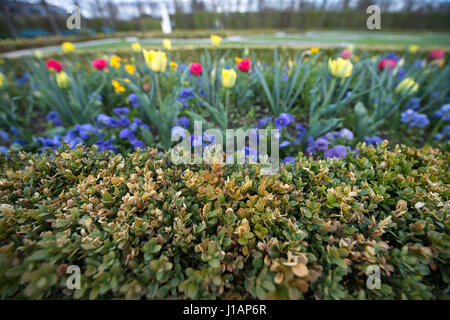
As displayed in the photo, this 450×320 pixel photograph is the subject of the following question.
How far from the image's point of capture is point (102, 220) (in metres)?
0.96

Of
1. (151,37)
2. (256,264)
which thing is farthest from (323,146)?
(151,37)

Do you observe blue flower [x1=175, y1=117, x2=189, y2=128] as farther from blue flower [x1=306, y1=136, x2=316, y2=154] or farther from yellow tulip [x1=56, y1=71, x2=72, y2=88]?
yellow tulip [x1=56, y1=71, x2=72, y2=88]

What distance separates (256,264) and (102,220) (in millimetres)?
701

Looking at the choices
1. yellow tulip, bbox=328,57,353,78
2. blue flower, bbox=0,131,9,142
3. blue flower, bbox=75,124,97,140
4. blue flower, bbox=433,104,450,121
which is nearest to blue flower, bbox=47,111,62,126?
blue flower, bbox=0,131,9,142

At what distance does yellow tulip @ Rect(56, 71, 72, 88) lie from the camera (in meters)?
2.17

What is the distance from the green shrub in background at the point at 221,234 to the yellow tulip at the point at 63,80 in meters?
1.30

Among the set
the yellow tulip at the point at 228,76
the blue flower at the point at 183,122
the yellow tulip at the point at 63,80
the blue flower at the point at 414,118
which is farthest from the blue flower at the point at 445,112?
the yellow tulip at the point at 63,80

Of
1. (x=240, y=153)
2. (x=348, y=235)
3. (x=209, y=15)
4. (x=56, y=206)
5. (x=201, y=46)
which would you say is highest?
(x=209, y=15)

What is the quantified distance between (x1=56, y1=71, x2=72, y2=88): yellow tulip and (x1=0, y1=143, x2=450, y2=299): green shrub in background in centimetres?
130

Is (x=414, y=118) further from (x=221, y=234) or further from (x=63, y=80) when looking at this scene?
(x=63, y=80)
